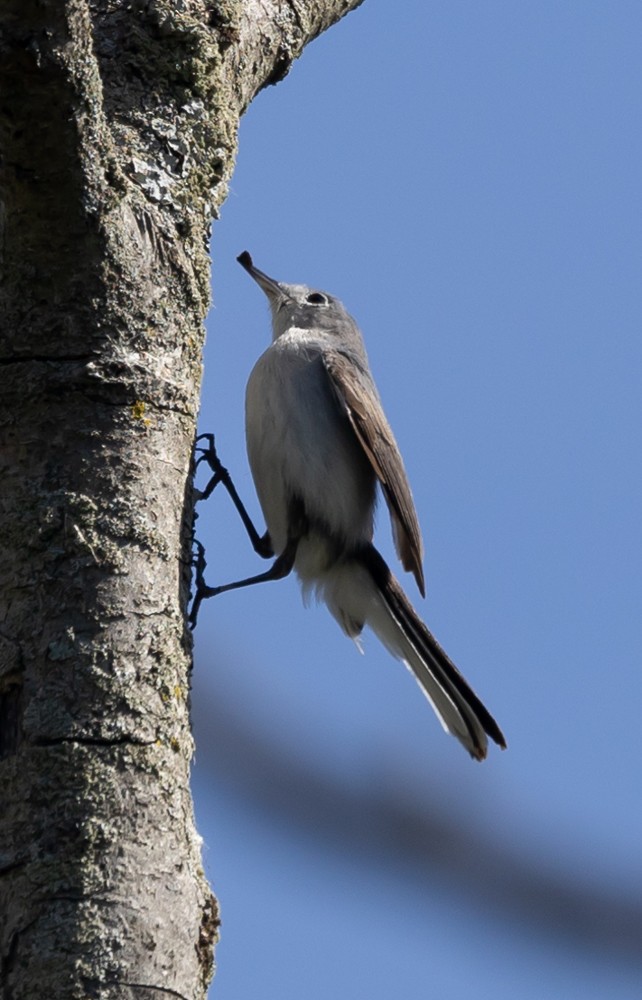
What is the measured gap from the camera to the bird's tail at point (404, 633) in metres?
3.46

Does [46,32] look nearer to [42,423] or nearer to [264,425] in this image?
[42,423]

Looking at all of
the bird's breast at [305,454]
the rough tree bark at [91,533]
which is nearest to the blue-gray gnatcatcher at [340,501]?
the bird's breast at [305,454]

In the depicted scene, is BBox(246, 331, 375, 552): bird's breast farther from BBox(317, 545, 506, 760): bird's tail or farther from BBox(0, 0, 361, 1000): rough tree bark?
BBox(0, 0, 361, 1000): rough tree bark

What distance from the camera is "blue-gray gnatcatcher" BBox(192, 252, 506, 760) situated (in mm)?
3564

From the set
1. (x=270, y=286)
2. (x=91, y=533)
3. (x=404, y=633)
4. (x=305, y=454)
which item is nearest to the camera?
(x=91, y=533)

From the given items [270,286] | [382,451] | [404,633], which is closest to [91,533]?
[382,451]

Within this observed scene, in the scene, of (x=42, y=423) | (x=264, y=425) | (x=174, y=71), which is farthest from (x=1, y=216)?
(x=264, y=425)

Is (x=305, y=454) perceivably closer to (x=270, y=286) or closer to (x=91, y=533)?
(x=270, y=286)

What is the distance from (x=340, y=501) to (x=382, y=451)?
0.64ft

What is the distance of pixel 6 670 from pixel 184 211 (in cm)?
99

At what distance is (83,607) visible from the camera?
190cm

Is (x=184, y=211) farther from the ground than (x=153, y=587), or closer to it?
farther from the ground

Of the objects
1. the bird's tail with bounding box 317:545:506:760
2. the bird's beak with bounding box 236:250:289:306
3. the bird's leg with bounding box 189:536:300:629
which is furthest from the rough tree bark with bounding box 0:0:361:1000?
the bird's beak with bounding box 236:250:289:306

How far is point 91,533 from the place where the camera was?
196cm
